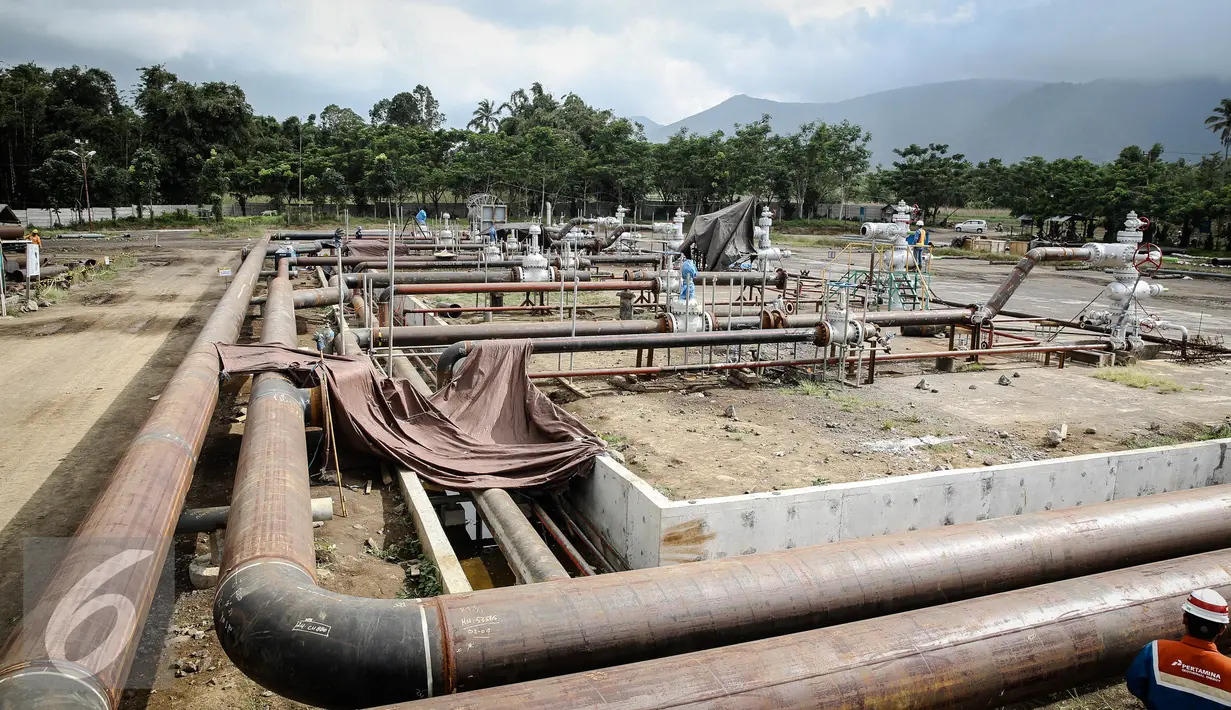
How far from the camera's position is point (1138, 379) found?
1255cm

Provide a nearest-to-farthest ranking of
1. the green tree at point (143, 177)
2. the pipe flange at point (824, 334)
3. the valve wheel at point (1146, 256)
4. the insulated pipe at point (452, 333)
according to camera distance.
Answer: the insulated pipe at point (452, 333) < the pipe flange at point (824, 334) < the valve wheel at point (1146, 256) < the green tree at point (143, 177)

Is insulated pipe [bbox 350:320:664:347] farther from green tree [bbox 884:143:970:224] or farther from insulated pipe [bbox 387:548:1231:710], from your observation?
green tree [bbox 884:143:970:224]

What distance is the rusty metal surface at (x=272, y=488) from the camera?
161 inches

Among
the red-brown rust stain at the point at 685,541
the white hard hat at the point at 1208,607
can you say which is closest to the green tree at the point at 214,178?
the red-brown rust stain at the point at 685,541

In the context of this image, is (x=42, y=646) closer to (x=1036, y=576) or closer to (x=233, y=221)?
(x=1036, y=576)

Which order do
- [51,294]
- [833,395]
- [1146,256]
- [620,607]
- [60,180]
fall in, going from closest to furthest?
1. [620,607]
2. [833,395]
3. [1146,256]
4. [51,294]
5. [60,180]

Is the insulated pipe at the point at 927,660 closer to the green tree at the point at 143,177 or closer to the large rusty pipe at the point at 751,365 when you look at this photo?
the large rusty pipe at the point at 751,365

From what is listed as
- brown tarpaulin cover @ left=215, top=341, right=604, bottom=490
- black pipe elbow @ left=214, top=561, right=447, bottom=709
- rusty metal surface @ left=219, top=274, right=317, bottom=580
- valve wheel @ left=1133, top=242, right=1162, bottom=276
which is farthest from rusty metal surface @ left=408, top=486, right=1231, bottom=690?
valve wheel @ left=1133, top=242, right=1162, bottom=276

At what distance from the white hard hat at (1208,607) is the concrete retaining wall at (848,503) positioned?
3.17 m

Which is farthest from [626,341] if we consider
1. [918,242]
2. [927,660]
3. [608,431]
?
[918,242]

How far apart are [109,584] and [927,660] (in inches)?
147

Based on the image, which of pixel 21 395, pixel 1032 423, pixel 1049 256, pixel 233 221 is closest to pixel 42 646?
pixel 21 395

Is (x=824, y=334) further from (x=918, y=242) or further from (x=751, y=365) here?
(x=918, y=242)

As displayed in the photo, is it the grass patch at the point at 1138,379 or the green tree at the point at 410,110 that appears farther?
the green tree at the point at 410,110
